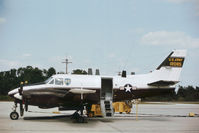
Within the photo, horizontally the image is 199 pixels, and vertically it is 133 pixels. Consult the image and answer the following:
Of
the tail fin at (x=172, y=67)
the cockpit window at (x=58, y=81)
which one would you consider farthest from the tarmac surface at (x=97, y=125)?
the tail fin at (x=172, y=67)

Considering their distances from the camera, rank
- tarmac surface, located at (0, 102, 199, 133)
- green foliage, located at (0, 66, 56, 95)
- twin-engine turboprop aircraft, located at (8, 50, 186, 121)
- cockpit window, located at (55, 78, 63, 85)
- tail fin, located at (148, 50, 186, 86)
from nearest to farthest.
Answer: tarmac surface, located at (0, 102, 199, 133), twin-engine turboprop aircraft, located at (8, 50, 186, 121), cockpit window, located at (55, 78, 63, 85), tail fin, located at (148, 50, 186, 86), green foliage, located at (0, 66, 56, 95)

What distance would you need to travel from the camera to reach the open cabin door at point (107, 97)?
16273mm

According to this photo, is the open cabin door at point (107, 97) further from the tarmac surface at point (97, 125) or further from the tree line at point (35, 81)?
the tree line at point (35, 81)

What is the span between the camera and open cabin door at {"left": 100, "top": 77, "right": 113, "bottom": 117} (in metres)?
16.3

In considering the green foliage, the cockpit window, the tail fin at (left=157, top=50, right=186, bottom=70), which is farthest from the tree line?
the cockpit window

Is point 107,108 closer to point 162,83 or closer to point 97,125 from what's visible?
point 97,125

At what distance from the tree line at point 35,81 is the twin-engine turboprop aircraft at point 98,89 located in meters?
45.0

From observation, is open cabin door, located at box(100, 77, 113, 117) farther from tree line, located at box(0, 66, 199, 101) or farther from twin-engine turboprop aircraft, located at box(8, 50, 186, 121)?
tree line, located at box(0, 66, 199, 101)

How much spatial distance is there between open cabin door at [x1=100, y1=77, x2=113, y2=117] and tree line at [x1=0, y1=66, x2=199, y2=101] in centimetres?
4566

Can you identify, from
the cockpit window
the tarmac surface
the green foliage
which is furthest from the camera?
the green foliage

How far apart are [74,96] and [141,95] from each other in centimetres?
544

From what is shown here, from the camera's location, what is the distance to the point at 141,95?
1786cm

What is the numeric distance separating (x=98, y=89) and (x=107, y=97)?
A: 169 cm

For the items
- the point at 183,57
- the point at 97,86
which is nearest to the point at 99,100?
the point at 97,86
